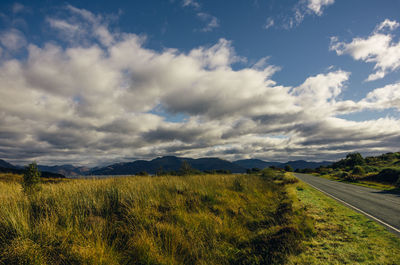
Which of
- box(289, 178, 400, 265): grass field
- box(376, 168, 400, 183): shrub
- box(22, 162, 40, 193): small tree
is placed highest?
box(22, 162, 40, 193): small tree

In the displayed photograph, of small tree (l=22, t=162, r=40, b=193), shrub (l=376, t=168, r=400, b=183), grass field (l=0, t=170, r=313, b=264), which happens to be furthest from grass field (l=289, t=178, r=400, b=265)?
shrub (l=376, t=168, r=400, b=183)

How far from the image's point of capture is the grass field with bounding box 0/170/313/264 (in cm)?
443

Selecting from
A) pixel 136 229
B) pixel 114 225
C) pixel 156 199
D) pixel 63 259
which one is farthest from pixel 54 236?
pixel 156 199

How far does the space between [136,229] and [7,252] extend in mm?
→ 2985

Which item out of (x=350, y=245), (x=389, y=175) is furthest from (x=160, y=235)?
(x=389, y=175)

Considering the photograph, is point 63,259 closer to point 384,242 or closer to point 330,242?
point 330,242

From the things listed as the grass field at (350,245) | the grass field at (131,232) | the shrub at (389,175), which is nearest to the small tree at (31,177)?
the grass field at (131,232)

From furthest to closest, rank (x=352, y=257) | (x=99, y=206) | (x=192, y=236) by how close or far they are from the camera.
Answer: (x=99, y=206), (x=192, y=236), (x=352, y=257)

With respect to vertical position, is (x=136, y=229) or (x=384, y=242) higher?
(x=136, y=229)

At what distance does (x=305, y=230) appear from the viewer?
635 centimetres

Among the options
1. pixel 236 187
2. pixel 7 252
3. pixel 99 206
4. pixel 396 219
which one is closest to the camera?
pixel 7 252

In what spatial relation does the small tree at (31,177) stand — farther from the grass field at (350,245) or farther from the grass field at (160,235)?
the grass field at (350,245)

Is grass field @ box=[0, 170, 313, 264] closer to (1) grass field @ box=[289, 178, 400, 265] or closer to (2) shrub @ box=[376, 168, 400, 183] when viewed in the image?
(1) grass field @ box=[289, 178, 400, 265]

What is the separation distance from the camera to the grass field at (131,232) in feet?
14.5
